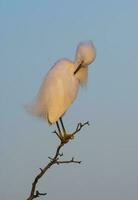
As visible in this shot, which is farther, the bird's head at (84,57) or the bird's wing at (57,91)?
the bird's wing at (57,91)

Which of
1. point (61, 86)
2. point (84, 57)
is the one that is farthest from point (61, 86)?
point (84, 57)

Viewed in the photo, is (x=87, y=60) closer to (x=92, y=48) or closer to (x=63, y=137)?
(x=92, y=48)

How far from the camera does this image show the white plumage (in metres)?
2.88

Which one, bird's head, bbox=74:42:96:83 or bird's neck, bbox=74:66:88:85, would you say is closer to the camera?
bird's head, bbox=74:42:96:83

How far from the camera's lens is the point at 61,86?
3.13 m

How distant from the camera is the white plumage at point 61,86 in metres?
2.88

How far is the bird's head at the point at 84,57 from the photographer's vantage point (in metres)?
2.82

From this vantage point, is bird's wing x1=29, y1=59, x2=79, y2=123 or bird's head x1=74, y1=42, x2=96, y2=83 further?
bird's wing x1=29, y1=59, x2=79, y2=123

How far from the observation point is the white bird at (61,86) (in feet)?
9.43

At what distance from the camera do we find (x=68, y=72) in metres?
3.08

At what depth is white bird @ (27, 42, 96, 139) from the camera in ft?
9.43

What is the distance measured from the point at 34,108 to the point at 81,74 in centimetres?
43

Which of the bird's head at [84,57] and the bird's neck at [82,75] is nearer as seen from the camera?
the bird's head at [84,57]

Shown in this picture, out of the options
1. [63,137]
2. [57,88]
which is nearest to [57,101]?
[57,88]
